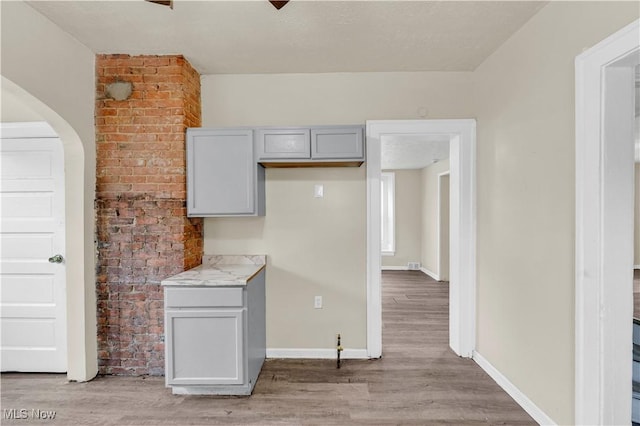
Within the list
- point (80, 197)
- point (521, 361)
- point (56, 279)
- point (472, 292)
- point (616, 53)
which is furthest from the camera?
point (472, 292)

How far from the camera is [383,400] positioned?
2.30m

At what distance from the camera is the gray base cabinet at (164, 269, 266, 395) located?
7.45 feet

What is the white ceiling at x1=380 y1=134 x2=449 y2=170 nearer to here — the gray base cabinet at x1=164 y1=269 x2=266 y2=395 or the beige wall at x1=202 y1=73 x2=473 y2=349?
the beige wall at x1=202 y1=73 x2=473 y2=349

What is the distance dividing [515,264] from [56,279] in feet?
12.5

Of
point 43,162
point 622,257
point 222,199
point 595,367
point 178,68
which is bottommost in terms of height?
point 595,367

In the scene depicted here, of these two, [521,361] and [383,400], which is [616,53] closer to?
[521,361]

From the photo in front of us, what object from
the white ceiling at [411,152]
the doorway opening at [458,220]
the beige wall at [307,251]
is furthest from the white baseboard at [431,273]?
the beige wall at [307,251]

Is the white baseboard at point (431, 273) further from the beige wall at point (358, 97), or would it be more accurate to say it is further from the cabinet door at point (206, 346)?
the cabinet door at point (206, 346)

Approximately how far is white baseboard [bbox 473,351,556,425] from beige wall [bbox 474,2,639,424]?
0.05 m

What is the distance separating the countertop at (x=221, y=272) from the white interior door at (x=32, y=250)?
3.92 ft

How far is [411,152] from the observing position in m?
5.41

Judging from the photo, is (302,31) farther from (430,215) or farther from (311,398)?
(430,215)

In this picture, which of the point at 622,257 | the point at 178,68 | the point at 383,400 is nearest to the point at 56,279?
the point at 178,68

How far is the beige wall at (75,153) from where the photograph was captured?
7.34 feet
